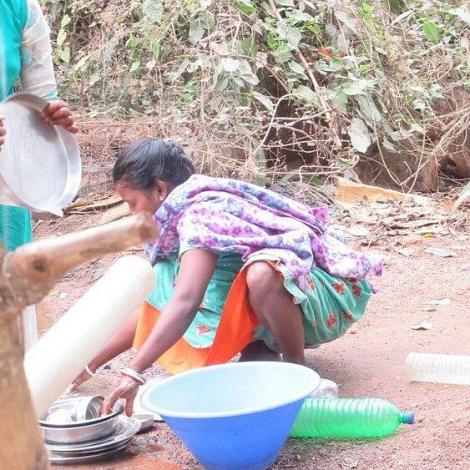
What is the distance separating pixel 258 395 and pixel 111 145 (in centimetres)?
354

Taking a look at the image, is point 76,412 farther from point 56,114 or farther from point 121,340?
point 56,114

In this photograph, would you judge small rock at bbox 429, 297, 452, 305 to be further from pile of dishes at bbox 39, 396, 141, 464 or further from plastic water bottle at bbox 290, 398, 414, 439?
pile of dishes at bbox 39, 396, 141, 464

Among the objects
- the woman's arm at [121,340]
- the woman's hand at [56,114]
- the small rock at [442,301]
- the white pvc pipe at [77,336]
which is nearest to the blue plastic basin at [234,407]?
the woman's arm at [121,340]

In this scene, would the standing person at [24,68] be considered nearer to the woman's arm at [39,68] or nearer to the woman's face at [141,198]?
the woman's arm at [39,68]

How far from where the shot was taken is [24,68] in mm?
2426

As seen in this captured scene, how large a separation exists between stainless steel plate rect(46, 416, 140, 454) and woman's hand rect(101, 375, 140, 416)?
74 millimetres

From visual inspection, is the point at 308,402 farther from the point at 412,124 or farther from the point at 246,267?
the point at 412,124

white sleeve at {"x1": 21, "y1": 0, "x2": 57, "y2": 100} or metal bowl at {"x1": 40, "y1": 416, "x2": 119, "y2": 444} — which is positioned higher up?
white sleeve at {"x1": 21, "y1": 0, "x2": 57, "y2": 100}

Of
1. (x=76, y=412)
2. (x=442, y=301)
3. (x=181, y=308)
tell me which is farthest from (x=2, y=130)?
(x=442, y=301)

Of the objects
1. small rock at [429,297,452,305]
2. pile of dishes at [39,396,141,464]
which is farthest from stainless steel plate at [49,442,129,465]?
small rock at [429,297,452,305]

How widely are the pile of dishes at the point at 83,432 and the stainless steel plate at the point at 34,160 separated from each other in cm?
53

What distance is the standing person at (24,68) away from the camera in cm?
229

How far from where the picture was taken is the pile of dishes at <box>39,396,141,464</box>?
2105 mm

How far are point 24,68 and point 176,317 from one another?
2.80 feet
